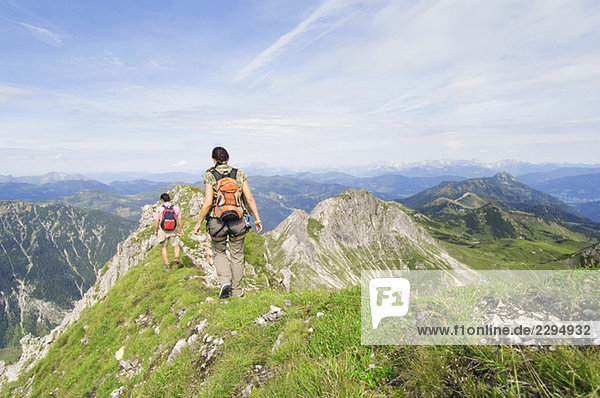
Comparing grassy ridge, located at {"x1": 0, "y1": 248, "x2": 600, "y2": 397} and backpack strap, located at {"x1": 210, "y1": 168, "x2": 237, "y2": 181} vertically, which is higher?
backpack strap, located at {"x1": 210, "y1": 168, "x2": 237, "y2": 181}

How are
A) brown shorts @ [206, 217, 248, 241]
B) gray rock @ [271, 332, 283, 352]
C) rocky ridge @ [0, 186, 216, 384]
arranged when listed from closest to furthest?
gray rock @ [271, 332, 283, 352], brown shorts @ [206, 217, 248, 241], rocky ridge @ [0, 186, 216, 384]

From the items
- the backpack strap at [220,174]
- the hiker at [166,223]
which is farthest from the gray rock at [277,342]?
the hiker at [166,223]

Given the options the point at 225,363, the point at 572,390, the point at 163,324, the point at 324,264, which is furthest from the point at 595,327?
the point at 324,264

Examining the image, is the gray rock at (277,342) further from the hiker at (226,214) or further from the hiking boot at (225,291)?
the hiking boot at (225,291)

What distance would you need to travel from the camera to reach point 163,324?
11.2 metres

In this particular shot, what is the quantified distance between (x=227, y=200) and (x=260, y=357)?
19.3 feet

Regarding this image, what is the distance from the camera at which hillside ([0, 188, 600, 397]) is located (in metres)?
3.20

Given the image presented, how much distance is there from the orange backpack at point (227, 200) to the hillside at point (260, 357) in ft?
10.8

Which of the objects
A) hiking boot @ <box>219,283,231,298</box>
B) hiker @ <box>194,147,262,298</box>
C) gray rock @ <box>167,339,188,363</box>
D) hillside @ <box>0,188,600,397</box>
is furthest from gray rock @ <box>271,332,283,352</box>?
hiking boot @ <box>219,283,231,298</box>

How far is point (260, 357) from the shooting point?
235 inches

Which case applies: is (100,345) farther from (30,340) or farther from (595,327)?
(30,340)

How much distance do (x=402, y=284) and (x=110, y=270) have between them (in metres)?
49.1

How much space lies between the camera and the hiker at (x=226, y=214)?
33.6 ft

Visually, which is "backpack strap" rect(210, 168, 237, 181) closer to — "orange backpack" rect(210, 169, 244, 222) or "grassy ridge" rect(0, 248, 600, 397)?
"orange backpack" rect(210, 169, 244, 222)
